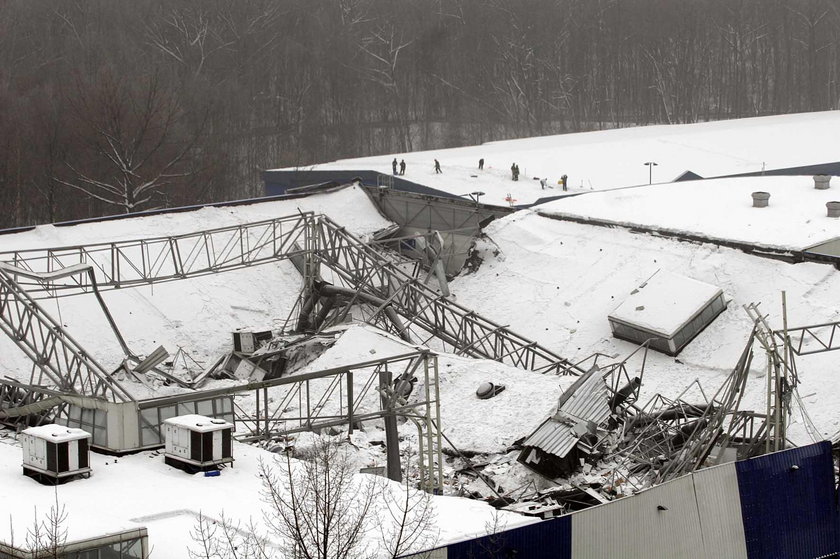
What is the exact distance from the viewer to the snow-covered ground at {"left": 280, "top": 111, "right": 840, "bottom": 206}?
62.6 metres

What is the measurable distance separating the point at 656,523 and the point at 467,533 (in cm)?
462

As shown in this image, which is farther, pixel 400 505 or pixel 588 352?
pixel 588 352

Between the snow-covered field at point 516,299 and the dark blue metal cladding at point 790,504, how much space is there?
20.0ft

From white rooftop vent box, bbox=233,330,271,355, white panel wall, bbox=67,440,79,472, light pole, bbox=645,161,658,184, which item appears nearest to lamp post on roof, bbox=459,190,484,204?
light pole, bbox=645,161,658,184

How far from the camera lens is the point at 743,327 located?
41.0 metres

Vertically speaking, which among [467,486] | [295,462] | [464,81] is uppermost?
[464,81]

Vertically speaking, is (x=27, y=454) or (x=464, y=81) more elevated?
(x=464, y=81)

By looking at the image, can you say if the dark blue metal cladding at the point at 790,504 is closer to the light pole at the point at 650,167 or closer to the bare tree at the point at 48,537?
the bare tree at the point at 48,537

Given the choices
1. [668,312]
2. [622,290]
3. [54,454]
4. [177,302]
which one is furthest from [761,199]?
[54,454]

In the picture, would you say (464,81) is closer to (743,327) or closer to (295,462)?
(743,327)

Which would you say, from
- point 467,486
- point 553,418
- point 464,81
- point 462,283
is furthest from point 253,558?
point 464,81

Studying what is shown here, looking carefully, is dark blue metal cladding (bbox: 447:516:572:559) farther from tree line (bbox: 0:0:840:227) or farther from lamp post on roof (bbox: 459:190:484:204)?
tree line (bbox: 0:0:840:227)

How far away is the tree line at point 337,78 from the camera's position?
75.2m

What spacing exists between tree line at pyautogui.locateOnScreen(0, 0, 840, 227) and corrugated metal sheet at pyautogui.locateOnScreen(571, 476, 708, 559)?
5041 centimetres
